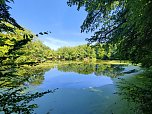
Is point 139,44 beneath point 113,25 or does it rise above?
beneath

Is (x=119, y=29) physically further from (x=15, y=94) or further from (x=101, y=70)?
(x=101, y=70)

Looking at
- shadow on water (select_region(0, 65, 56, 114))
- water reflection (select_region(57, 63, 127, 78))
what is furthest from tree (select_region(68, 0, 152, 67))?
water reflection (select_region(57, 63, 127, 78))

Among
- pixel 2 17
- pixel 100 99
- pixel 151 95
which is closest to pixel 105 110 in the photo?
pixel 100 99

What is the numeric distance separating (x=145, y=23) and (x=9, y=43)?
3.85m

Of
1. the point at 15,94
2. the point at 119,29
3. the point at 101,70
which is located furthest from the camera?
the point at 101,70

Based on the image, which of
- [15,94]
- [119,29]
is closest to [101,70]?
[119,29]

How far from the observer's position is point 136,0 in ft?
20.2

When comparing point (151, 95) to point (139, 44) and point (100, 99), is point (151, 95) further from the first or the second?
point (100, 99)

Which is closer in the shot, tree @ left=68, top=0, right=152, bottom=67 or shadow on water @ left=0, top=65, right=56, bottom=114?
shadow on water @ left=0, top=65, right=56, bottom=114

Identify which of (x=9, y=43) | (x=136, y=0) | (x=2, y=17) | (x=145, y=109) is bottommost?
(x=145, y=109)

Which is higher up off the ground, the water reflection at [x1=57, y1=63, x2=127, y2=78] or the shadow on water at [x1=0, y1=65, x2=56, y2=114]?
the shadow on water at [x1=0, y1=65, x2=56, y2=114]

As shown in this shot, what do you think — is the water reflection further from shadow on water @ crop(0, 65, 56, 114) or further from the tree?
shadow on water @ crop(0, 65, 56, 114)

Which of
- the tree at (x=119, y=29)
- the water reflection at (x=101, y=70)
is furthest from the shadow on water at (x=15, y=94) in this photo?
the water reflection at (x=101, y=70)

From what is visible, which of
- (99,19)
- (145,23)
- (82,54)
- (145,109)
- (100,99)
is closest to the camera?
(145,23)
